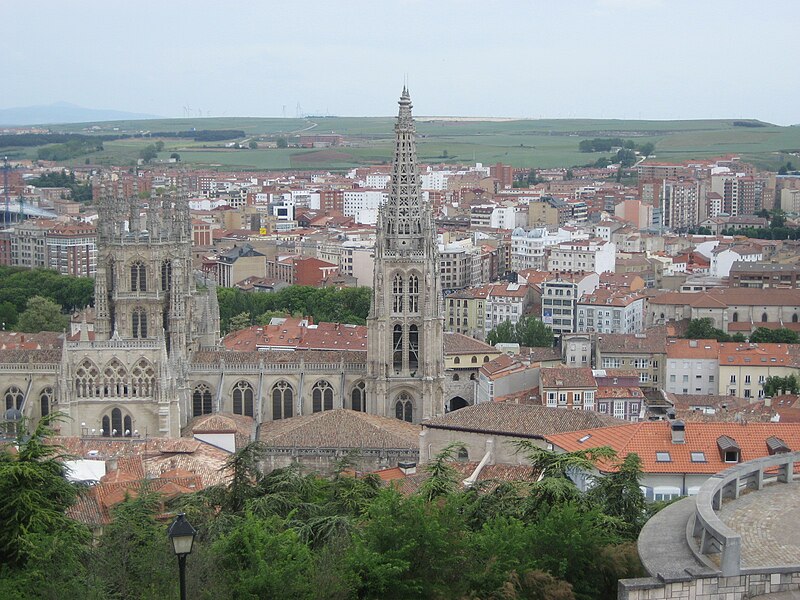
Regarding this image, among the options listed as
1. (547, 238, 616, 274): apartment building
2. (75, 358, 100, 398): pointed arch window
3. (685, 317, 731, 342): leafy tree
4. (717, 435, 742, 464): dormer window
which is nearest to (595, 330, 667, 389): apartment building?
(685, 317, 731, 342): leafy tree

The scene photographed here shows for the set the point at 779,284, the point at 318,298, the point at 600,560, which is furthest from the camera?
the point at 779,284

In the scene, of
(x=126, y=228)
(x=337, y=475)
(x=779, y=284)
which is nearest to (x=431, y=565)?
(x=337, y=475)

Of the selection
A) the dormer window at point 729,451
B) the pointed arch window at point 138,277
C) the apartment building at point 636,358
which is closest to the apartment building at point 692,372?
the apartment building at point 636,358

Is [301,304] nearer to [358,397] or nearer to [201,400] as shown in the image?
[358,397]

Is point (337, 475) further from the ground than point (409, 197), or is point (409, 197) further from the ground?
point (409, 197)

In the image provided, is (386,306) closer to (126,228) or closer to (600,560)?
(126,228)

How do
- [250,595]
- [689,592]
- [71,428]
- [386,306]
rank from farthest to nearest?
[386,306] → [71,428] → [250,595] → [689,592]

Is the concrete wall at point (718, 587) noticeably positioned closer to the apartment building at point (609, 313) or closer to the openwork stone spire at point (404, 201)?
the openwork stone spire at point (404, 201)

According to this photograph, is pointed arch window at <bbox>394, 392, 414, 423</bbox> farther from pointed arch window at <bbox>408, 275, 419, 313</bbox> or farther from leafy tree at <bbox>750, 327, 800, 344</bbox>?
leafy tree at <bbox>750, 327, 800, 344</bbox>
